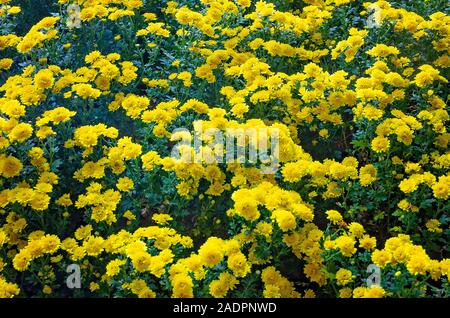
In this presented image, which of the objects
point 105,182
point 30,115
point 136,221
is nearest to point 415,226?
point 136,221

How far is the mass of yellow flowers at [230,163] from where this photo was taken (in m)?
3.29

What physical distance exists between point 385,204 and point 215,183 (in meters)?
1.42

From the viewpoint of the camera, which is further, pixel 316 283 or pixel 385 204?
pixel 385 204

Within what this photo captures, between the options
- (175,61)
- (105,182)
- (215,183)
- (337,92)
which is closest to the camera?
(215,183)

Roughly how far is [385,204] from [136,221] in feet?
6.39

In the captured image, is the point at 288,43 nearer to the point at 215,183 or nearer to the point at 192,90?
the point at 192,90

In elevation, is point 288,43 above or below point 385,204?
above

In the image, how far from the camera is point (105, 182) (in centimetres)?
417

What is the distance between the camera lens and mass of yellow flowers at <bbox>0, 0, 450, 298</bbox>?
10.8 ft

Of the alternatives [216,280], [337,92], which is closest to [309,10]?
[337,92]

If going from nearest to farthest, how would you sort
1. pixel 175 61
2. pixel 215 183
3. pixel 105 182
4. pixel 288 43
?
pixel 215 183 < pixel 105 182 < pixel 175 61 < pixel 288 43

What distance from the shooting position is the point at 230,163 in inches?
148

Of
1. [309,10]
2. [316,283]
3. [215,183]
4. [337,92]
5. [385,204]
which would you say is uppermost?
[309,10]

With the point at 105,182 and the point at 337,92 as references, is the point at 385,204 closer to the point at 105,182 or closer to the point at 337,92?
the point at 337,92
